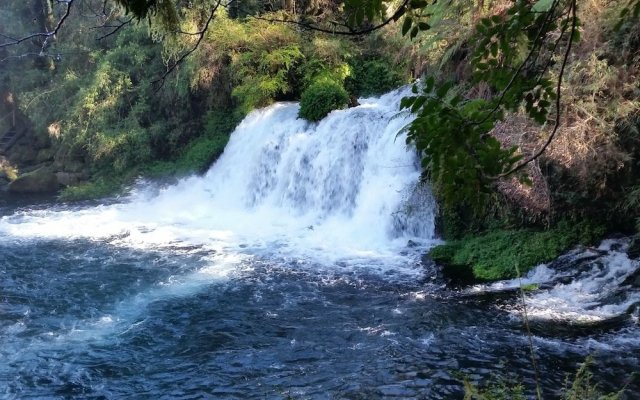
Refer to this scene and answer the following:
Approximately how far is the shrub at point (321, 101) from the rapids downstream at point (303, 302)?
1.01 feet

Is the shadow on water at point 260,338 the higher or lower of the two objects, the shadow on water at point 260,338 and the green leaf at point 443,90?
the lower

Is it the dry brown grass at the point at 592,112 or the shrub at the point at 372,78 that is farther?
the shrub at the point at 372,78

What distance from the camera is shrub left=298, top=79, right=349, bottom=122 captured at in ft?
45.5

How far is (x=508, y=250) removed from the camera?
8664mm

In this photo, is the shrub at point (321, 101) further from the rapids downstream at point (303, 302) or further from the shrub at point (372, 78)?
the shrub at point (372, 78)

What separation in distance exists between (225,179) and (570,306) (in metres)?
10.4

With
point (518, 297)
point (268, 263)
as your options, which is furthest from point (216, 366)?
point (518, 297)

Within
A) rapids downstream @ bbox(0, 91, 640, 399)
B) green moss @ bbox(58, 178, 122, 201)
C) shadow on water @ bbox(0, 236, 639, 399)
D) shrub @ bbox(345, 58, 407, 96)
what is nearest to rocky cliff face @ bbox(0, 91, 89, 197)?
green moss @ bbox(58, 178, 122, 201)

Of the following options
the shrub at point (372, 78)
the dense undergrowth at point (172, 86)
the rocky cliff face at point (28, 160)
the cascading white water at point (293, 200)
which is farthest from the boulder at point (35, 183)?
the shrub at point (372, 78)

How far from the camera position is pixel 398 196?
1108 centimetres

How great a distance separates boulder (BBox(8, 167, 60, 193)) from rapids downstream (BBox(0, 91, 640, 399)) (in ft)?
15.1

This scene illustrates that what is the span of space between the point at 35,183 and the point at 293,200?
32.8ft

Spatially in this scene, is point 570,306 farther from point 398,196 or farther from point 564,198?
point 398,196

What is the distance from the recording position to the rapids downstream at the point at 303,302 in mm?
6328
